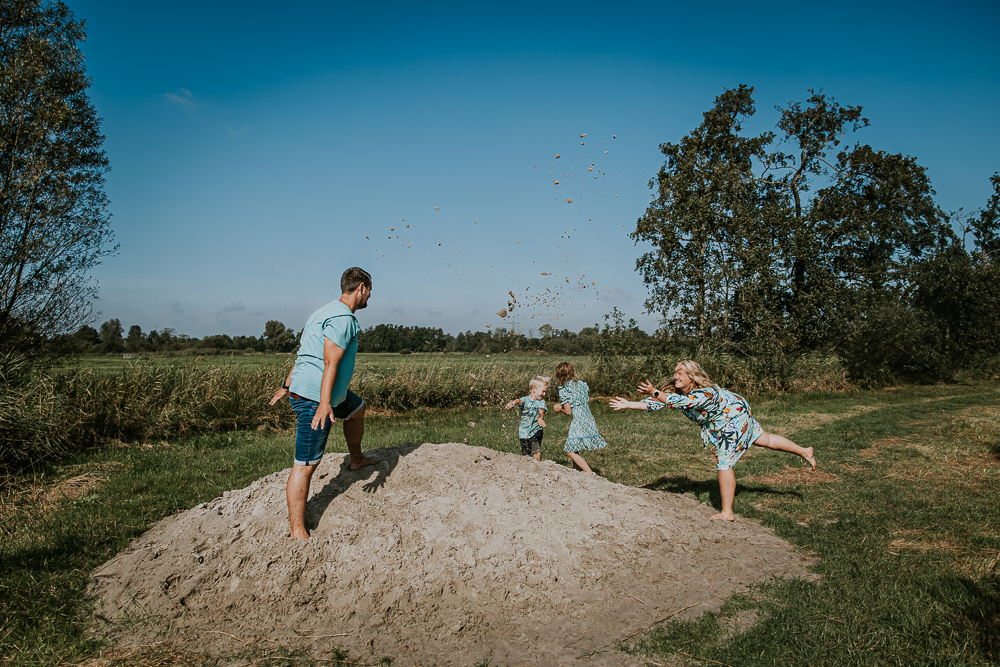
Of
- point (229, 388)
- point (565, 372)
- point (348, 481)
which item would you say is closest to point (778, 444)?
point (565, 372)

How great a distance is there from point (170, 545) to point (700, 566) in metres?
4.14

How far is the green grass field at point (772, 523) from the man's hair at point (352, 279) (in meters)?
2.51

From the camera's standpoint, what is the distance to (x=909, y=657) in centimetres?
288

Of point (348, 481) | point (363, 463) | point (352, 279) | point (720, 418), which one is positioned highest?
point (352, 279)

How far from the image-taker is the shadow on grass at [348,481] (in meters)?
4.36

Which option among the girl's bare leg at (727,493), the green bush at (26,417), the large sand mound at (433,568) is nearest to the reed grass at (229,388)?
the green bush at (26,417)

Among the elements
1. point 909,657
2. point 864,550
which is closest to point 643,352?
point 864,550

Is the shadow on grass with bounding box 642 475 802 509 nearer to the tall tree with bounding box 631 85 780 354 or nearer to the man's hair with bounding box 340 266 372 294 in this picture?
the man's hair with bounding box 340 266 372 294

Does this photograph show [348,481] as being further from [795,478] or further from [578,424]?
[795,478]

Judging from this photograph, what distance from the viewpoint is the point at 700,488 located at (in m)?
6.75

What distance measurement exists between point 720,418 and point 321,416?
386cm

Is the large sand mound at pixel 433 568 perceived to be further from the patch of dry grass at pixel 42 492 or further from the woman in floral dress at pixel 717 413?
the patch of dry grass at pixel 42 492

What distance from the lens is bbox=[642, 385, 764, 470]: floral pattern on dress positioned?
5.32m

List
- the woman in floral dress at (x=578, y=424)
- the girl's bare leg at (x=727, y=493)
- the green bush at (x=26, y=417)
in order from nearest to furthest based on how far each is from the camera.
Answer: the girl's bare leg at (x=727, y=493) < the woman in floral dress at (x=578, y=424) < the green bush at (x=26, y=417)
